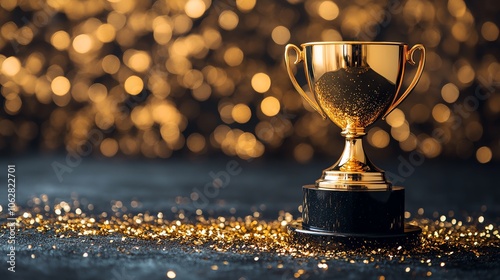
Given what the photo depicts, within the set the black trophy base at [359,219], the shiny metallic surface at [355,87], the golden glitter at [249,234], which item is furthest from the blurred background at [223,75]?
the black trophy base at [359,219]

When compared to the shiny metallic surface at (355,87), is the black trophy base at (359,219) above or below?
below

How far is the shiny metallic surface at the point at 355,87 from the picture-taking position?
4.43 ft

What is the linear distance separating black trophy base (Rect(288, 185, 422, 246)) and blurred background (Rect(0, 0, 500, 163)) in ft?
6.13

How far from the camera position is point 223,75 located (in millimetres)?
3299

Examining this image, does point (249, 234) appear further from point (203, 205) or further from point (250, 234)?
point (203, 205)

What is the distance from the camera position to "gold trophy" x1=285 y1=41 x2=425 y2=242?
131cm

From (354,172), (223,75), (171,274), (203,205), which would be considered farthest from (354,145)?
(223,75)

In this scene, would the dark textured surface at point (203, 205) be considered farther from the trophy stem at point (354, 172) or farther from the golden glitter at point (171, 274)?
the trophy stem at point (354, 172)

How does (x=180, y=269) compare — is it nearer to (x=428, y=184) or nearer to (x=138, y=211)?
(x=138, y=211)

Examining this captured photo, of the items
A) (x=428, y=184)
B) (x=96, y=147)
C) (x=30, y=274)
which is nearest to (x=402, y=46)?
(x=30, y=274)

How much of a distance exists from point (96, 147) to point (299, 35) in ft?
3.40

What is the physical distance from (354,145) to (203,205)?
711 millimetres

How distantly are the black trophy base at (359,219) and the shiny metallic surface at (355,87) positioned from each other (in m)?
0.03

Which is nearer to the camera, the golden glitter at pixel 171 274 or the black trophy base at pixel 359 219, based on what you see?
the golden glitter at pixel 171 274
